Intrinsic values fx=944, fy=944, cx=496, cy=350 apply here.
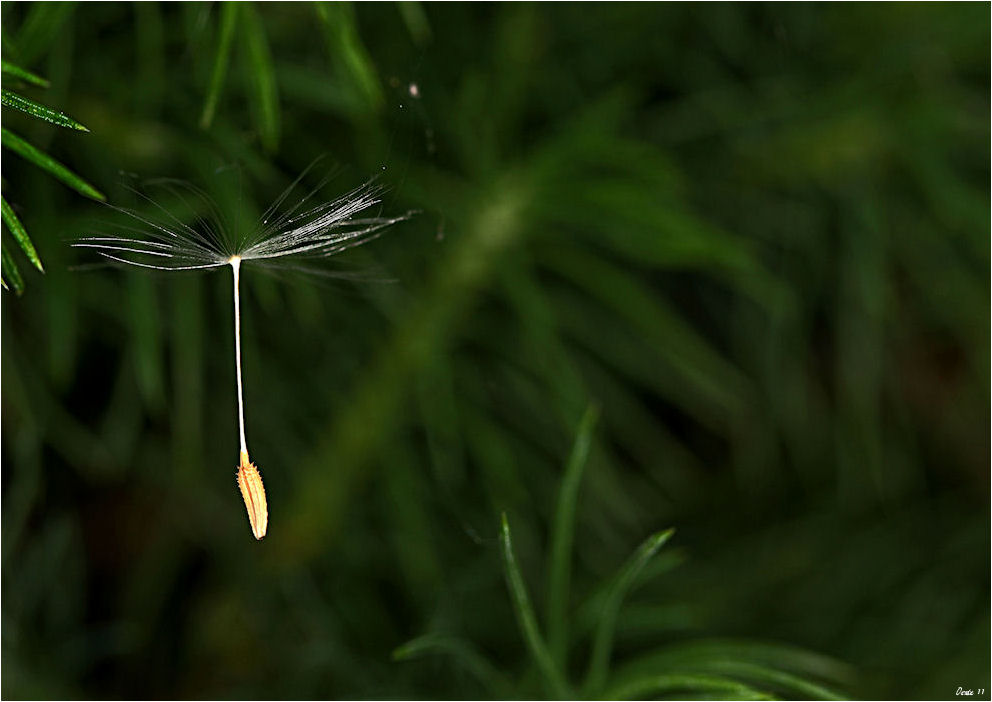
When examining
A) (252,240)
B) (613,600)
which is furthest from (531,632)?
(252,240)

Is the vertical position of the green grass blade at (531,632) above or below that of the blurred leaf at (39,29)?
below

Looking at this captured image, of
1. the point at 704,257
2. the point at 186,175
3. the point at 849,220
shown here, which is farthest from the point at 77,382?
the point at 849,220

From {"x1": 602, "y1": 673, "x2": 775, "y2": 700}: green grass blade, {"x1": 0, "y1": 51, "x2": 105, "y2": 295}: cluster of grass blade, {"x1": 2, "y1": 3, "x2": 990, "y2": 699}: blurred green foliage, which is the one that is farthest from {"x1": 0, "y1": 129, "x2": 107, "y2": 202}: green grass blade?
{"x1": 602, "y1": 673, "x2": 775, "y2": 700}: green grass blade

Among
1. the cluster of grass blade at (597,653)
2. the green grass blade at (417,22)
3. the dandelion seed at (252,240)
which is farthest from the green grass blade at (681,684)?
the green grass blade at (417,22)

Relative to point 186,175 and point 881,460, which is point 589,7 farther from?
point 881,460

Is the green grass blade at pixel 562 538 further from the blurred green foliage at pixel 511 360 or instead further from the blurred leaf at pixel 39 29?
the blurred leaf at pixel 39 29

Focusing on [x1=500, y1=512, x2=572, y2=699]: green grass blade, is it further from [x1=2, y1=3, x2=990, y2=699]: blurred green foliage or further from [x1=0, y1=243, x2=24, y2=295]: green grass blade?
[x1=0, y1=243, x2=24, y2=295]: green grass blade

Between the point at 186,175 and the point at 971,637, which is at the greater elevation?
the point at 186,175

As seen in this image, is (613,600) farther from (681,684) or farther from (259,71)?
(259,71)
